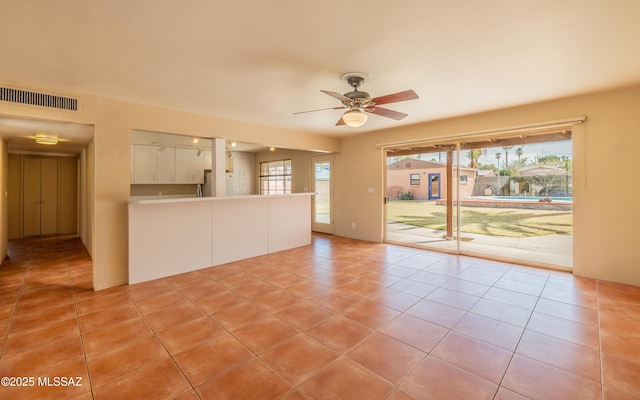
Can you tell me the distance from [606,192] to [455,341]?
10.8 feet

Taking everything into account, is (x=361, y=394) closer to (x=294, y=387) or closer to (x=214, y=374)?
(x=294, y=387)

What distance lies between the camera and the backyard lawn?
4921 mm

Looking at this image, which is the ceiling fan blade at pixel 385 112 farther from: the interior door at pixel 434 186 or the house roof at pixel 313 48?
the interior door at pixel 434 186

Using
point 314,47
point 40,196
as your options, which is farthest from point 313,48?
point 40,196

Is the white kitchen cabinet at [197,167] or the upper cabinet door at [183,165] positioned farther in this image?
the white kitchen cabinet at [197,167]

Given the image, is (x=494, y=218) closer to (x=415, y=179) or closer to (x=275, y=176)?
(x=415, y=179)

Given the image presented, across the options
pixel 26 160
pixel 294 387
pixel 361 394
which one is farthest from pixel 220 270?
pixel 26 160

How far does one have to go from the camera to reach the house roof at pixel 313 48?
6.40 feet

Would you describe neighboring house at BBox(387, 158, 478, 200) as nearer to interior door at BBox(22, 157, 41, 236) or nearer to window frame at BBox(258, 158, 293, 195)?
window frame at BBox(258, 158, 293, 195)

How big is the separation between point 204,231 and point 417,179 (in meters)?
4.47

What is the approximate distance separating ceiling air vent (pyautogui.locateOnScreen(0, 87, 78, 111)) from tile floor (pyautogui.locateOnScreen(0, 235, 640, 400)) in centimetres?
227

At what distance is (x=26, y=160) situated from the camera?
712 centimetres

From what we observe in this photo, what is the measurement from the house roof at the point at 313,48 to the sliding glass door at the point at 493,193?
118cm

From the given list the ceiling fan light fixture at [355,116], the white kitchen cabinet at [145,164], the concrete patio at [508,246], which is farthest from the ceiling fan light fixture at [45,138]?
the concrete patio at [508,246]
